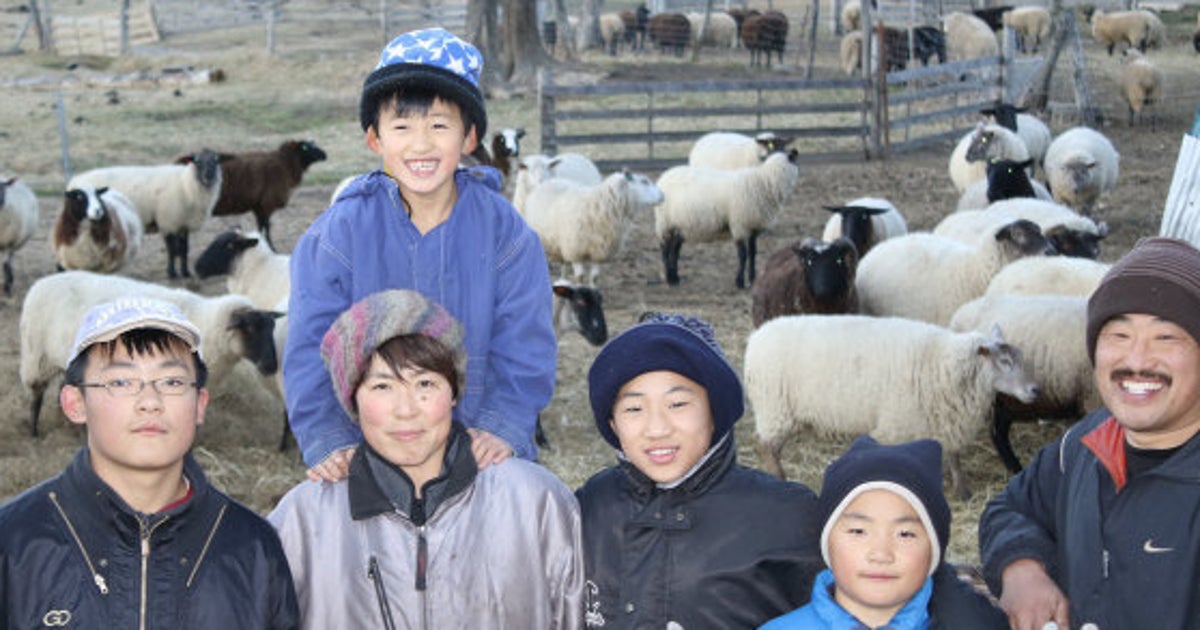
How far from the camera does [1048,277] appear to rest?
25.7ft

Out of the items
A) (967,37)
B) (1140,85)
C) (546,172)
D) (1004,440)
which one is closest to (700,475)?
(1004,440)

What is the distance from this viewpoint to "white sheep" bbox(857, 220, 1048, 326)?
841 cm

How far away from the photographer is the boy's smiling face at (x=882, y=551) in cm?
254

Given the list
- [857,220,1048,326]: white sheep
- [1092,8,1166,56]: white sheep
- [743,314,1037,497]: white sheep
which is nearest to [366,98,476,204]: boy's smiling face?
[743,314,1037,497]: white sheep

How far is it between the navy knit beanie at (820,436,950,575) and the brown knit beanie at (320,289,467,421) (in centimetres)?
82

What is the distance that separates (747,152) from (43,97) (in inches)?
604

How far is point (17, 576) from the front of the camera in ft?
8.32

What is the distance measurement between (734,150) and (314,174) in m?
5.88

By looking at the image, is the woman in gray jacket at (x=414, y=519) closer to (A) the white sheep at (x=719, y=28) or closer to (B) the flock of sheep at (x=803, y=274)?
(B) the flock of sheep at (x=803, y=274)

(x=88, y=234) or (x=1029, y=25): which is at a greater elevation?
(x=1029, y=25)

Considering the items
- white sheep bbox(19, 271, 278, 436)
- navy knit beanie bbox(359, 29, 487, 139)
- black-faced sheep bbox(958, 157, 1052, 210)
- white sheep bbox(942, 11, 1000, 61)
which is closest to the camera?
navy knit beanie bbox(359, 29, 487, 139)

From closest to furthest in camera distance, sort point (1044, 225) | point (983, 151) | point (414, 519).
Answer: point (414, 519)
point (1044, 225)
point (983, 151)

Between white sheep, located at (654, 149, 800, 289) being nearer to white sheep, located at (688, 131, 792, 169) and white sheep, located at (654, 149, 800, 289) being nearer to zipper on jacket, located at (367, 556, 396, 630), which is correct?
white sheep, located at (688, 131, 792, 169)

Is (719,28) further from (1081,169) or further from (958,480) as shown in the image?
(958,480)
